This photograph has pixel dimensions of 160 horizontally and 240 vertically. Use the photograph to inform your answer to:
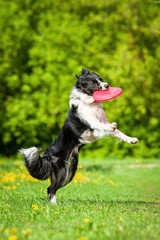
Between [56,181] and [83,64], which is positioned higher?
[56,181]

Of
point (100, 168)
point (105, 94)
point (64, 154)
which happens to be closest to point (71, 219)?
point (64, 154)

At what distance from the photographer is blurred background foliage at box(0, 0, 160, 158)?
14297 mm

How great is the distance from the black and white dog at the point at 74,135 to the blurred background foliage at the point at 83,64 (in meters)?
8.97

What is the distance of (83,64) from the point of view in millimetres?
14688

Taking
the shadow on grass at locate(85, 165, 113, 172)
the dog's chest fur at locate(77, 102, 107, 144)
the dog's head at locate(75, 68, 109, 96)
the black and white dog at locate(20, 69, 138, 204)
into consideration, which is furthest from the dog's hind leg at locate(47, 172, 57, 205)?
the shadow on grass at locate(85, 165, 113, 172)

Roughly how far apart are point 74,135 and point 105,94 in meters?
0.77

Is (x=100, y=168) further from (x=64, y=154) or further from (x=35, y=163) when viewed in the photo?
(x=35, y=163)

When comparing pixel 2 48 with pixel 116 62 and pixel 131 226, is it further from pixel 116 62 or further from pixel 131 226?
pixel 131 226

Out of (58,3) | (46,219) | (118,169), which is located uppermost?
(58,3)

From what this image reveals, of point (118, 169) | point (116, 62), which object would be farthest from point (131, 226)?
point (116, 62)

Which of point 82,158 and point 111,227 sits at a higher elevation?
point 111,227

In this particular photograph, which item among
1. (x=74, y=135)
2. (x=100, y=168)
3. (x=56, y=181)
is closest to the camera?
(x=74, y=135)

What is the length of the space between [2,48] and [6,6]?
201 cm

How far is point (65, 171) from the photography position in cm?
495
